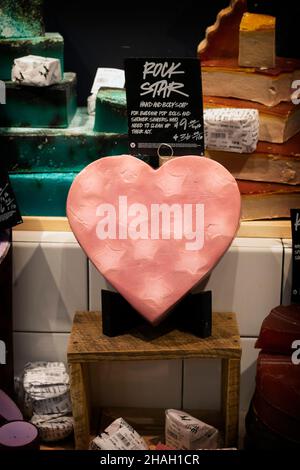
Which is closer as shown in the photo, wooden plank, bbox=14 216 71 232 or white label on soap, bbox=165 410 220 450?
white label on soap, bbox=165 410 220 450

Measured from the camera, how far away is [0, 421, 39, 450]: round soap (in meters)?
1.80

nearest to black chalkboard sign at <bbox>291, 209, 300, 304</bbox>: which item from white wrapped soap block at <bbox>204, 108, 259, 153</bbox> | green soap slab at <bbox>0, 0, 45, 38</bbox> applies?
white wrapped soap block at <bbox>204, 108, 259, 153</bbox>

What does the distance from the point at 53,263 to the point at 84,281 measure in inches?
3.6

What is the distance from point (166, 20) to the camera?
7.94ft

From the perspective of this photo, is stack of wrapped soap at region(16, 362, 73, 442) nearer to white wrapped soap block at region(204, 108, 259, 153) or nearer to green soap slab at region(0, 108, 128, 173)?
green soap slab at region(0, 108, 128, 173)

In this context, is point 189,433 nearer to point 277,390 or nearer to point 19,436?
point 277,390

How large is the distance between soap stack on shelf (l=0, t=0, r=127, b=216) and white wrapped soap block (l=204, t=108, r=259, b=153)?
0.26 m

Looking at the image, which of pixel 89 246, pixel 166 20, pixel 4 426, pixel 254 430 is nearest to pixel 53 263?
pixel 89 246

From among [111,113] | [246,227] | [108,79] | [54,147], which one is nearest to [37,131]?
[54,147]

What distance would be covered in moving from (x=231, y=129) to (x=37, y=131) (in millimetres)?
512

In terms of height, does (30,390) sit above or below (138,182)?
below

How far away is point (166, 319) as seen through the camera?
201 cm

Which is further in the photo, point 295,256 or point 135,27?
point 135,27

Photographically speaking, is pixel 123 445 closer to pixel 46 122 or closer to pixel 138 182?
pixel 138 182
